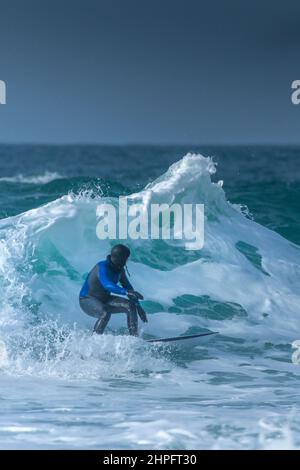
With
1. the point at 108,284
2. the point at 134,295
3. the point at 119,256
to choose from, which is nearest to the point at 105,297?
the point at 108,284

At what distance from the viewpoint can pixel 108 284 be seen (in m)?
8.05

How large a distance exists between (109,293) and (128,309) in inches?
12.5

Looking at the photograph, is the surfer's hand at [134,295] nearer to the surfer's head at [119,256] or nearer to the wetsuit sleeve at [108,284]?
the wetsuit sleeve at [108,284]

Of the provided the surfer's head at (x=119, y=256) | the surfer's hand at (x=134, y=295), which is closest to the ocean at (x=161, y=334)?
the surfer's hand at (x=134, y=295)

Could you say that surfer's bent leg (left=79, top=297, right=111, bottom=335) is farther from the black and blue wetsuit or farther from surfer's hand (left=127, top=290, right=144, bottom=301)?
surfer's hand (left=127, top=290, right=144, bottom=301)

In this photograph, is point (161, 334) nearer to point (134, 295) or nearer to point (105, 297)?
point (105, 297)

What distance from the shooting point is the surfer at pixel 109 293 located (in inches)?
317

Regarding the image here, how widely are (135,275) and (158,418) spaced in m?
4.79

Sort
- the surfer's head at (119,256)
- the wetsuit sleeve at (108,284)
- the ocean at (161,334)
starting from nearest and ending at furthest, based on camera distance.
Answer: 1. the ocean at (161,334)
2. the wetsuit sleeve at (108,284)
3. the surfer's head at (119,256)

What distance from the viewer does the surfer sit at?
8047 millimetres

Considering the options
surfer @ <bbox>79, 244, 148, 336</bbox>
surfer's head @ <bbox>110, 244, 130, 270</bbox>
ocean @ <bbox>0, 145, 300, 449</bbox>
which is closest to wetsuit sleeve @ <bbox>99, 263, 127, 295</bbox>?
surfer @ <bbox>79, 244, 148, 336</bbox>

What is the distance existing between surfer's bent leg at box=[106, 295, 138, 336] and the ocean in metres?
0.12

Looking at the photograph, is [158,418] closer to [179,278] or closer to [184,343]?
[184,343]

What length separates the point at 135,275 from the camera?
433 inches
